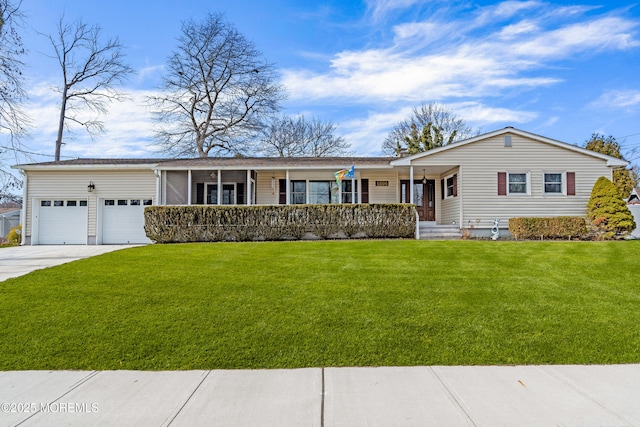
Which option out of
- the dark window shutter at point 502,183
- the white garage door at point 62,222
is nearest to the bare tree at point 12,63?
the white garage door at point 62,222

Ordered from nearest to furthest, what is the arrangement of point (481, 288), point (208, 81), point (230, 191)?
point (481, 288)
point (230, 191)
point (208, 81)

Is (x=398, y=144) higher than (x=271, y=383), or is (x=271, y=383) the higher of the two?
(x=398, y=144)

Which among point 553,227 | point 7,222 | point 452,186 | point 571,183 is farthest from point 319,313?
point 7,222

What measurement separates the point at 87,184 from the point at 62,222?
1.87 meters

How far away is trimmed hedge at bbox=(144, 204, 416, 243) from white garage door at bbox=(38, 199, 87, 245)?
385cm

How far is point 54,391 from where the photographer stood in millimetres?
3105

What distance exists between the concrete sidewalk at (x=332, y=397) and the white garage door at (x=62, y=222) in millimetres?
13049

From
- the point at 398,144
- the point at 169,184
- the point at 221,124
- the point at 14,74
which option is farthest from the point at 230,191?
the point at 398,144

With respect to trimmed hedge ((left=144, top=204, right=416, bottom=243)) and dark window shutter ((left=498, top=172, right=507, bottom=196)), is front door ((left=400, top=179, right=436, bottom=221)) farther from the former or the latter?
trimmed hedge ((left=144, top=204, right=416, bottom=243))

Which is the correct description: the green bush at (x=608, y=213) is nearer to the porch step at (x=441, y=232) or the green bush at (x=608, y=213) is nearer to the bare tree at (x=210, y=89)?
the porch step at (x=441, y=232)

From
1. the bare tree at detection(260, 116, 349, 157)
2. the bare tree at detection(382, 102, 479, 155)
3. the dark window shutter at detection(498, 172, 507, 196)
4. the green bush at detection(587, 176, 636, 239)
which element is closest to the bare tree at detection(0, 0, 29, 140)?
the dark window shutter at detection(498, 172, 507, 196)

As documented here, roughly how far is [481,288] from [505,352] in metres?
2.04

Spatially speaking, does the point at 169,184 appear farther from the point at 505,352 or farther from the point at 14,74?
the point at 505,352

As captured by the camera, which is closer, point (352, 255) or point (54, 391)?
point (54, 391)
